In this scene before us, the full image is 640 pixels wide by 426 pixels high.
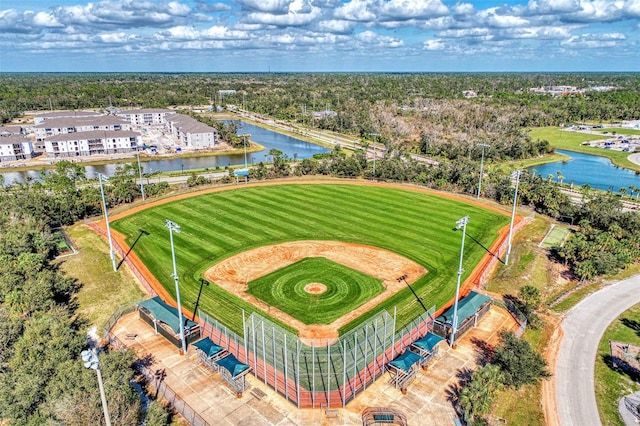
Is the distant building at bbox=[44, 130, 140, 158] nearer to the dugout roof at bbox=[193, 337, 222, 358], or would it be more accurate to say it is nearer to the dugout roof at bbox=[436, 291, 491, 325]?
the dugout roof at bbox=[193, 337, 222, 358]

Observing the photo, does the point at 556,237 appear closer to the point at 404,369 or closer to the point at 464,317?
the point at 464,317

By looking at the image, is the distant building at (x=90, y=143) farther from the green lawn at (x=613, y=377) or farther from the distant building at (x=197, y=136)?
the green lawn at (x=613, y=377)

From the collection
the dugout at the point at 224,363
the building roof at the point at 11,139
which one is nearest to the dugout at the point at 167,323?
the dugout at the point at 224,363

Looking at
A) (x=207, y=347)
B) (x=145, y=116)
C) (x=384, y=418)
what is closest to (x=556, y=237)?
(x=384, y=418)

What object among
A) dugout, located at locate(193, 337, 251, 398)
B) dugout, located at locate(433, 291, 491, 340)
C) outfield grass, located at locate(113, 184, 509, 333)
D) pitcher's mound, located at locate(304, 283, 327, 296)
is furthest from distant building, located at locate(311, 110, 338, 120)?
dugout, located at locate(193, 337, 251, 398)

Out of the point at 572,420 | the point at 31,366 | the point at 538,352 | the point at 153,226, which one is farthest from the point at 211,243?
the point at 572,420

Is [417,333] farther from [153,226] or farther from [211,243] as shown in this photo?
[153,226]
